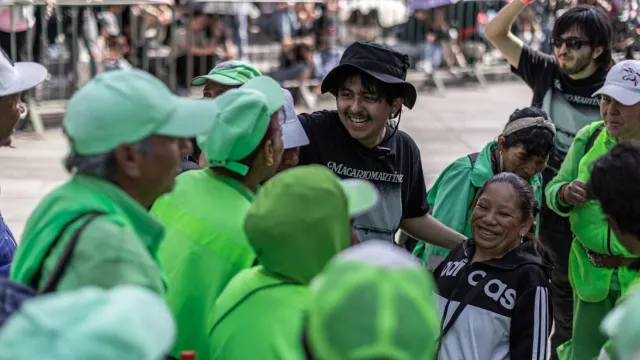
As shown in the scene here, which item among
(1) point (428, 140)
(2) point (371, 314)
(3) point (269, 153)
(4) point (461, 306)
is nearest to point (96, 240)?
(2) point (371, 314)

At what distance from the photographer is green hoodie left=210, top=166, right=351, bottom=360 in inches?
115

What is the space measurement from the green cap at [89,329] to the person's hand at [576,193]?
326 centimetres

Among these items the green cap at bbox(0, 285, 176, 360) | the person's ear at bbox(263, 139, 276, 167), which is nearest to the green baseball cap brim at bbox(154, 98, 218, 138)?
the person's ear at bbox(263, 139, 276, 167)

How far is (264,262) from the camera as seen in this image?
311cm

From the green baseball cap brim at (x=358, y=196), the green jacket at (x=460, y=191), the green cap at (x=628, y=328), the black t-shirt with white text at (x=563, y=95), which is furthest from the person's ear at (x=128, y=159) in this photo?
the black t-shirt with white text at (x=563, y=95)

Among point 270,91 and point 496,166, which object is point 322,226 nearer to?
point 270,91

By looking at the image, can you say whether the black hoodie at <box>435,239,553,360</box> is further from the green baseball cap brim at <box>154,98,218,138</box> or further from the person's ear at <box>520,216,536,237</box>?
the green baseball cap brim at <box>154,98,218,138</box>

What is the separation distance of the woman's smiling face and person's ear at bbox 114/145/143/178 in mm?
1968

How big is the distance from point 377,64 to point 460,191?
36.8 inches

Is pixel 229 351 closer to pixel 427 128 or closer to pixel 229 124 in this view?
pixel 229 124

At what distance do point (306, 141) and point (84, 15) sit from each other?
9815 mm

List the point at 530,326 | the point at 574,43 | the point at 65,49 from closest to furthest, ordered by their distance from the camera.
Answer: the point at 530,326
the point at 574,43
the point at 65,49

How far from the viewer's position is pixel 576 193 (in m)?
5.07

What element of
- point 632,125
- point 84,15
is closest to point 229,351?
point 632,125
